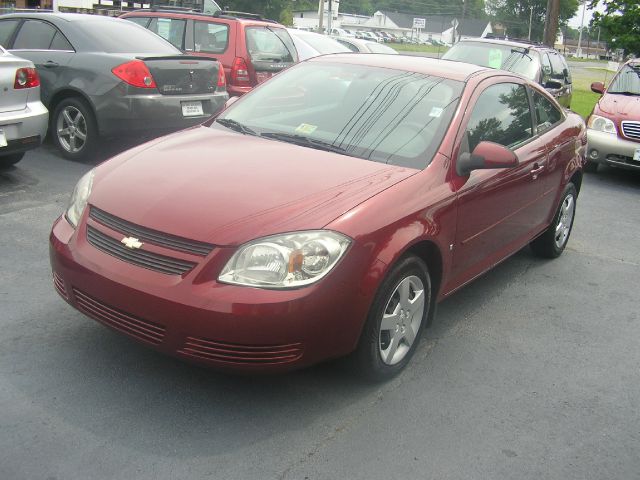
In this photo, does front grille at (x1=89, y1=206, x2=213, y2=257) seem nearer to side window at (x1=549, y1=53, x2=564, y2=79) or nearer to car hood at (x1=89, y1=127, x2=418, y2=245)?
car hood at (x1=89, y1=127, x2=418, y2=245)

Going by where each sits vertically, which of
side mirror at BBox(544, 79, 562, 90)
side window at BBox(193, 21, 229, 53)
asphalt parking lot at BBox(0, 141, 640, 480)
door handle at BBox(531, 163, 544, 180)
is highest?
side window at BBox(193, 21, 229, 53)

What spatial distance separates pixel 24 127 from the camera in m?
6.62

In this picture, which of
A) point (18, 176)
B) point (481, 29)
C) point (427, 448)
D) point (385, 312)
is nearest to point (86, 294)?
point (385, 312)

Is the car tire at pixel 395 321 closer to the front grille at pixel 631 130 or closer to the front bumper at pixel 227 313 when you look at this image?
the front bumper at pixel 227 313

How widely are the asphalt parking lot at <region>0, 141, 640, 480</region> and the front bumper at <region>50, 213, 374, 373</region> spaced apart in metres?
0.31

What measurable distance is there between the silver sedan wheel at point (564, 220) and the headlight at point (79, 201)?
12.5 ft

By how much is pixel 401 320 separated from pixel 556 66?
441 inches

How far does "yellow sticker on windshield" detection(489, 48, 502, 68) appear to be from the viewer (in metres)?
12.3

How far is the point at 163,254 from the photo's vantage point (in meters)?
3.14

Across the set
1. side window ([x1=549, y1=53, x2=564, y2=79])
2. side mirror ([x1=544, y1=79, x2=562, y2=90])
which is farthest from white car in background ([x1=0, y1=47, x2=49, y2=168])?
side window ([x1=549, y1=53, x2=564, y2=79])

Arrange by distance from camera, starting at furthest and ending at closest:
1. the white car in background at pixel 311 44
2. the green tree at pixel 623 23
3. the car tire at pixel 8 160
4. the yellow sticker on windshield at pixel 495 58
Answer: the green tree at pixel 623 23 → the white car in background at pixel 311 44 → the yellow sticker on windshield at pixel 495 58 → the car tire at pixel 8 160

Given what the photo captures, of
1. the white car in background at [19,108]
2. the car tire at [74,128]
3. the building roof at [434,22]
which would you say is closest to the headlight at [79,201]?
the white car in background at [19,108]

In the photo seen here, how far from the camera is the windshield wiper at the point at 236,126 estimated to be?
4418 millimetres

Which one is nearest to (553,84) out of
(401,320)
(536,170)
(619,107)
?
(619,107)
